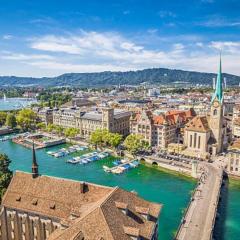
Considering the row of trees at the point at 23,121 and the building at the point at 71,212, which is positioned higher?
the building at the point at 71,212

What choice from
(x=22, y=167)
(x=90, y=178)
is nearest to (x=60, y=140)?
(x=22, y=167)

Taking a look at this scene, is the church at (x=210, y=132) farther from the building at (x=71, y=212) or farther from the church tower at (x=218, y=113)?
the building at (x=71, y=212)

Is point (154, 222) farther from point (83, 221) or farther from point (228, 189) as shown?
point (228, 189)

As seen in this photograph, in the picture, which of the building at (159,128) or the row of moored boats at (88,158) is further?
the building at (159,128)

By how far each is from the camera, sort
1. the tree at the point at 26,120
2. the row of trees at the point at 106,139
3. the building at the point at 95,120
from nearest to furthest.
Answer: the row of trees at the point at 106,139 → the building at the point at 95,120 → the tree at the point at 26,120

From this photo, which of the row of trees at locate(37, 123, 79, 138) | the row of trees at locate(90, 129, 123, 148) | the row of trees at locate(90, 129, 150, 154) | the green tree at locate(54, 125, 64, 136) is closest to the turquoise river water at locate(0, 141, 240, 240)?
the row of trees at locate(90, 129, 150, 154)

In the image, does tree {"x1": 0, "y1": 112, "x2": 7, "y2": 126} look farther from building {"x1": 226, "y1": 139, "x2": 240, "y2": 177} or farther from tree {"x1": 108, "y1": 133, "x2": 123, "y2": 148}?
building {"x1": 226, "y1": 139, "x2": 240, "y2": 177}

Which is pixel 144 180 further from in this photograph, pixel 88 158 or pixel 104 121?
pixel 104 121

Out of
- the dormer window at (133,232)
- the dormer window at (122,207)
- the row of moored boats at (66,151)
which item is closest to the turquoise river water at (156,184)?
the row of moored boats at (66,151)
